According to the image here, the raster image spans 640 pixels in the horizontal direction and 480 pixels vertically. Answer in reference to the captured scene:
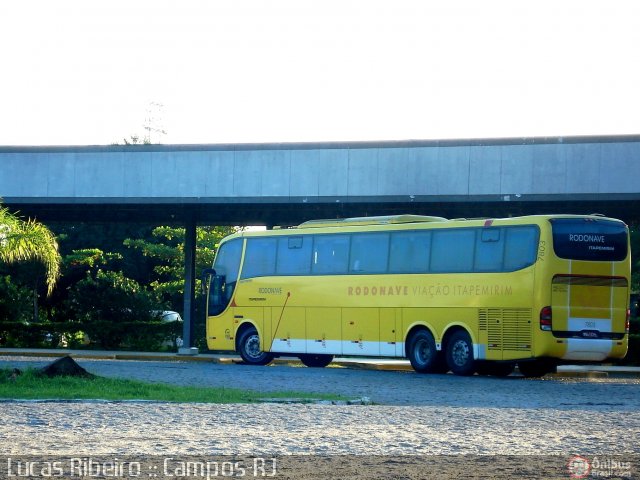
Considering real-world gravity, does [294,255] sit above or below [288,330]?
above

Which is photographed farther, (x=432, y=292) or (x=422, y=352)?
(x=422, y=352)

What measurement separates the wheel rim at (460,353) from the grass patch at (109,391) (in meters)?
8.56

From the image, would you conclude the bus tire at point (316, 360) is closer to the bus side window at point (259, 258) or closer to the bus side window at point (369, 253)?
the bus side window at point (259, 258)

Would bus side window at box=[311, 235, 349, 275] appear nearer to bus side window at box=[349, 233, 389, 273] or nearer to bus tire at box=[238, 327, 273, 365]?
bus side window at box=[349, 233, 389, 273]

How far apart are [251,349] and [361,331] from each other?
13.0 ft

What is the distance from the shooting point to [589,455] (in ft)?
37.1

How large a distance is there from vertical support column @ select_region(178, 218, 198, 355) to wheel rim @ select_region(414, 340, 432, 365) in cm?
1071

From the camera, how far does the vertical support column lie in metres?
37.3

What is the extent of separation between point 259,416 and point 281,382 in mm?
7679

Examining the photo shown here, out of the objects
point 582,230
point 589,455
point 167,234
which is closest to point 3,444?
point 589,455

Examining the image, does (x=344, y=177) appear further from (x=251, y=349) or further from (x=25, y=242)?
(x=25, y=242)

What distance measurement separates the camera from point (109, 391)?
57.6ft

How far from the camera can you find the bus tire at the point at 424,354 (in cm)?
2706

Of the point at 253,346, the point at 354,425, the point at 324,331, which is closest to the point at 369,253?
the point at 324,331
